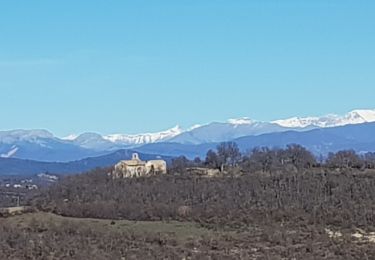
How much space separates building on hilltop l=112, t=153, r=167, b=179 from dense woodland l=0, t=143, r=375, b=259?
5.13 ft

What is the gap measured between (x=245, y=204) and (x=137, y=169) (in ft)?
81.3

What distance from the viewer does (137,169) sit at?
9419 cm

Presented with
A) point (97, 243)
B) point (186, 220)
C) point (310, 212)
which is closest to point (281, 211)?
point (310, 212)

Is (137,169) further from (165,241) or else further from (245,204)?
(165,241)

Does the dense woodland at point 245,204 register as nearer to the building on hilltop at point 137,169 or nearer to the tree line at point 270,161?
the tree line at point 270,161

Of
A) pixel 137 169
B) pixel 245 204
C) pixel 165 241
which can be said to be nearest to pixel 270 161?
pixel 137 169

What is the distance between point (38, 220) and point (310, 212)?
22051mm

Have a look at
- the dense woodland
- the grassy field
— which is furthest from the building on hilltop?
the grassy field

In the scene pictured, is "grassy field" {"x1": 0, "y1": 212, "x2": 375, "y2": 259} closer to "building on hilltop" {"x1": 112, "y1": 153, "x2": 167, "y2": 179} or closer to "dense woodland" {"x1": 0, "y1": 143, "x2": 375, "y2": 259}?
"dense woodland" {"x1": 0, "y1": 143, "x2": 375, "y2": 259}

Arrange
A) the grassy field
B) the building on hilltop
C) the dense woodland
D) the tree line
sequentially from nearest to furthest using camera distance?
1. the grassy field
2. the dense woodland
3. the building on hilltop
4. the tree line

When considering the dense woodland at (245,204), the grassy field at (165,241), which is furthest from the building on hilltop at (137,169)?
the grassy field at (165,241)

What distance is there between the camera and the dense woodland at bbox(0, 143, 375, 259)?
53.8m

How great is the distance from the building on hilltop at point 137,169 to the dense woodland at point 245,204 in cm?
156

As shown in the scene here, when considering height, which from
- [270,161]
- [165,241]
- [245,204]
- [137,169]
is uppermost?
[270,161]
